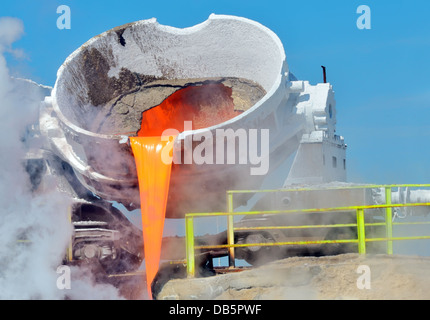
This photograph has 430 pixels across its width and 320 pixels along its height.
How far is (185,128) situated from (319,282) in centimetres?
412

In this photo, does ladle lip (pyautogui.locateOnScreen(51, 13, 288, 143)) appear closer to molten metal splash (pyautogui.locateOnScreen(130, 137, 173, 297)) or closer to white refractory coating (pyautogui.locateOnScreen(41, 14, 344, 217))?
white refractory coating (pyautogui.locateOnScreen(41, 14, 344, 217))

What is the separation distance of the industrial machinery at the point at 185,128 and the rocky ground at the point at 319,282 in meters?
1.74

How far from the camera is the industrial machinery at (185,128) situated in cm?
751

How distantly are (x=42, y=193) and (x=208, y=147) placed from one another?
9.59 ft

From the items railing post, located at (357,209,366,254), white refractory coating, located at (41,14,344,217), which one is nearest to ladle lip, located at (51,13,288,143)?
white refractory coating, located at (41,14,344,217)

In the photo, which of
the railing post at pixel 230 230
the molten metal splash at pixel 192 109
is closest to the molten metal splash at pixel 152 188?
the railing post at pixel 230 230

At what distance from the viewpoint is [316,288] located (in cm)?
549

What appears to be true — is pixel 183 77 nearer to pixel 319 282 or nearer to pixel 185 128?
pixel 185 128

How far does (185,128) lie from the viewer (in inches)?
361

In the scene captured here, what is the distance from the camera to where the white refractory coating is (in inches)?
297

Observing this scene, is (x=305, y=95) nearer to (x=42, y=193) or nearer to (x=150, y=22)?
(x=150, y=22)

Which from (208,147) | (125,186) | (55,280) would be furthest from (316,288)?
(55,280)

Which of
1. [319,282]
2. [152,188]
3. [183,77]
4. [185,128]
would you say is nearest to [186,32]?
[183,77]

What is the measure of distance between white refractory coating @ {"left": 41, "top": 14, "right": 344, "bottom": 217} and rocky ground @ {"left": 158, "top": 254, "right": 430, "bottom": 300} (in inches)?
70.2
